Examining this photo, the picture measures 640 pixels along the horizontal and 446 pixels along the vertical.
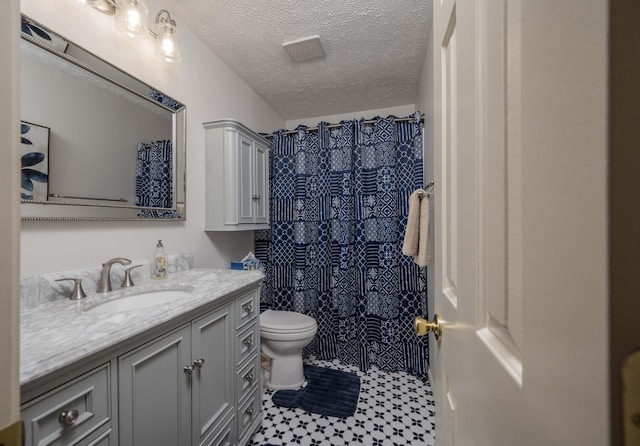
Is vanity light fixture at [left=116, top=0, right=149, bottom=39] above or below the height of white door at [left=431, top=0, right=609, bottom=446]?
above

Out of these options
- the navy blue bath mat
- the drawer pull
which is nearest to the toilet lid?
the navy blue bath mat

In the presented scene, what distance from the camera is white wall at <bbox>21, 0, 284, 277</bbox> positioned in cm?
102

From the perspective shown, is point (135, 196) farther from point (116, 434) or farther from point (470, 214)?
point (470, 214)

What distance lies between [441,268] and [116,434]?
3.18 ft

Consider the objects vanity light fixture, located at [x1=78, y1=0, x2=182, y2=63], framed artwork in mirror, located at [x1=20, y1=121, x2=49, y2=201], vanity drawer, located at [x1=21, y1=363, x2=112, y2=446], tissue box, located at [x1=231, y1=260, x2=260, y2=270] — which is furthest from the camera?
tissue box, located at [x1=231, y1=260, x2=260, y2=270]

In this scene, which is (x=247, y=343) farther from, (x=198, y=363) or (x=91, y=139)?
(x=91, y=139)

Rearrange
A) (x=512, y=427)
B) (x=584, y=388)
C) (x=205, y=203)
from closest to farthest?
(x=584, y=388)
(x=512, y=427)
(x=205, y=203)

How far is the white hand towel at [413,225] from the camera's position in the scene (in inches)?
58.7

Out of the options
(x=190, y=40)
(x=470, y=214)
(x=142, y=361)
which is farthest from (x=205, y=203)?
(x=470, y=214)

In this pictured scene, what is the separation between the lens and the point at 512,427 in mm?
289

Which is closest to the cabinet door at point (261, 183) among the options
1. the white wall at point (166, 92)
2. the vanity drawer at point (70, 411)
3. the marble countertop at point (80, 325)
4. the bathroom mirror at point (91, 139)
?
the white wall at point (166, 92)

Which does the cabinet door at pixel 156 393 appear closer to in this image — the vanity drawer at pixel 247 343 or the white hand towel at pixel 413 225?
the vanity drawer at pixel 247 343

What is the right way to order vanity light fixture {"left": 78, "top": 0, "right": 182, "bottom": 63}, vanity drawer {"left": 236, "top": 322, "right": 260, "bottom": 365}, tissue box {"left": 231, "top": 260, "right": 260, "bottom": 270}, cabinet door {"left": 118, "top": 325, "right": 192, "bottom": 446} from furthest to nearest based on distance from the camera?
tissue box {"left": 231, "top": 260, "right": 260, "bottom": 270}
vanity drawer {"left": 236, "top": 322, "right": 260, "bottom": 365}
vanity light fixture {"left": 78, "top": 0, "right": 182, "bottom": 63}
cabinet door {"left": 118, "top": 325, "right": 192, "bottom": 446}

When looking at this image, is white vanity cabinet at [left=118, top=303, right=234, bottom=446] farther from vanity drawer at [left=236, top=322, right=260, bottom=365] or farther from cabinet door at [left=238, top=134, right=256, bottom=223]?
cabinet door at [left=238, top=134, right=256, bottom=223]
